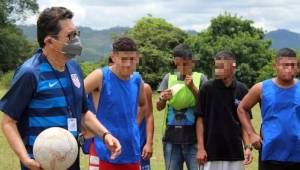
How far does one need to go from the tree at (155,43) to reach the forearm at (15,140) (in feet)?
169

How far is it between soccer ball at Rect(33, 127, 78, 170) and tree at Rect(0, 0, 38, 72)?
6950 cm

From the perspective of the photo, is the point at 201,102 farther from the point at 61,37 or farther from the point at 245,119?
the point at 61,37

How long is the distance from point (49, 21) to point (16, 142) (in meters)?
0.95

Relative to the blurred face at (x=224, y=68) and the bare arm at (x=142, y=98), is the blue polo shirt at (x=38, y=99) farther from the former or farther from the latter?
the blurred face at (x=224, y=68)

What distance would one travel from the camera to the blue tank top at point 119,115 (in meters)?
6.34

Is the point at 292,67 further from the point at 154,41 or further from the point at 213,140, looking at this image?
the point at 154,41

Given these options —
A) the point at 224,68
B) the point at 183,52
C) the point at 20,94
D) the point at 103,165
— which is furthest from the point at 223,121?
the point at 20,94

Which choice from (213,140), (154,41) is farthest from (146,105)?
(154,41)

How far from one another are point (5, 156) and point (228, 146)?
7.20 m

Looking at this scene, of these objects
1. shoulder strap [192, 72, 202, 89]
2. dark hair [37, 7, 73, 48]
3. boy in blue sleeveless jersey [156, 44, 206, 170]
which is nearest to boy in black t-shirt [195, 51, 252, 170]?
boy in blue sleeveless jersey [156, 44, 206, 170]

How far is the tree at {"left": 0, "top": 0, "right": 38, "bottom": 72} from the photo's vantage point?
73375mm

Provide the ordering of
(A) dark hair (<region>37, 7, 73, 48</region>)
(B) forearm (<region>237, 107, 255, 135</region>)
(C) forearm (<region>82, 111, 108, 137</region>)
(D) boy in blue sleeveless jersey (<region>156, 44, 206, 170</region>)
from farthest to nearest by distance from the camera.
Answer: (D) boy in blue sleeveless jersey (<region>156, 44, 206, 170</region>) → (B) forearm (<region>237, 107, 255, 135</region>) → (C) forearm (<region>82, 111, 108, 137</region>) → (A) dark hair (<region>37, 7, 73, 48</region>)

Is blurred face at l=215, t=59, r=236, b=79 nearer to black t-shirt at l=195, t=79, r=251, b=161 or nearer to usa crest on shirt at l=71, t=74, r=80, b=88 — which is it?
black t-shirt at l=195, t=79, r=251, b=161

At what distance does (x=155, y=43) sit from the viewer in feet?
224
